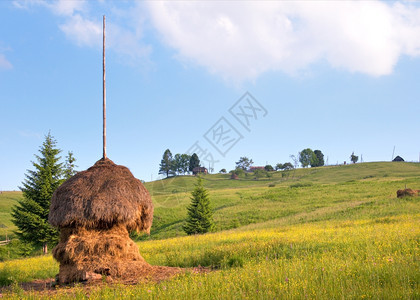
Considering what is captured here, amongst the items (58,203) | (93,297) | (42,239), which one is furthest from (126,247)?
(42,239)

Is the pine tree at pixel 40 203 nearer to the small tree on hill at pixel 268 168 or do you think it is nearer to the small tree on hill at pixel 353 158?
the small tree on hill at pixel 268 168

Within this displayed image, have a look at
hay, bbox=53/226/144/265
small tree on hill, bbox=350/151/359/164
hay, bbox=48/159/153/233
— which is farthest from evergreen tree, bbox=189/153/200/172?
hay, bbox=53/226/144/265

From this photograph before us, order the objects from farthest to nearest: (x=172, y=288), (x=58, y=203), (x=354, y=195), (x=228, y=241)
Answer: (x=354, y=195) < (x=228, y=241) < (x=58, y=203) < (x=172, y=288)

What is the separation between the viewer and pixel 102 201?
34.6ft

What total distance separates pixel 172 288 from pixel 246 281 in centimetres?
163

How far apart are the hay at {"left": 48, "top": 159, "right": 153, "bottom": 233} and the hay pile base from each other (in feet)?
1.22

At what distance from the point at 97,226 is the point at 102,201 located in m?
0.90

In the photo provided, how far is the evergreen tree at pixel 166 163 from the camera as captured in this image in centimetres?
14188

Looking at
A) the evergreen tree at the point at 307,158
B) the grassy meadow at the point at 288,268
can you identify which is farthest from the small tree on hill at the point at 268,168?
the grassy meadow at the point at 288,268

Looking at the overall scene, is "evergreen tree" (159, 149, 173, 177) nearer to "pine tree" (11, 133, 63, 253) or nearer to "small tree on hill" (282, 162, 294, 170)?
"small tree on hill" (282, 162, 294, 170)

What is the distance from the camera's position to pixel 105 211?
1046 cm

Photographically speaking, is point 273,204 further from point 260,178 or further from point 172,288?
point 260,178

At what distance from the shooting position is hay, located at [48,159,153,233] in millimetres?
10391

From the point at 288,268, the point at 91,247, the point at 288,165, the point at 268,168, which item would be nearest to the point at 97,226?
the point at 91,247
